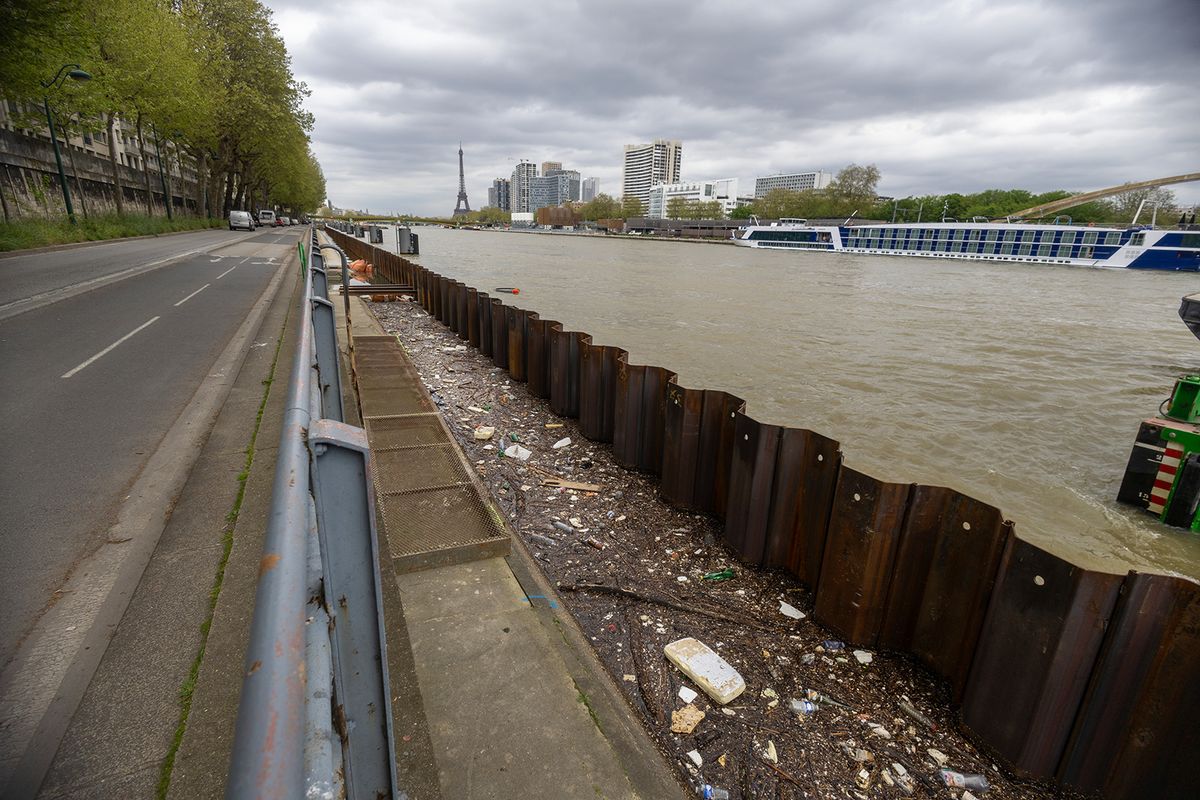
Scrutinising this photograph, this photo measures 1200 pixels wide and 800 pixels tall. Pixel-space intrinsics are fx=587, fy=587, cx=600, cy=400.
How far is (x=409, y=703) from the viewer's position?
268cm

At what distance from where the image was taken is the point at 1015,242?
7844cm

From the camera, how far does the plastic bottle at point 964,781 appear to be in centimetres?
283

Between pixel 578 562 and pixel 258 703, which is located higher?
pixel 258 703

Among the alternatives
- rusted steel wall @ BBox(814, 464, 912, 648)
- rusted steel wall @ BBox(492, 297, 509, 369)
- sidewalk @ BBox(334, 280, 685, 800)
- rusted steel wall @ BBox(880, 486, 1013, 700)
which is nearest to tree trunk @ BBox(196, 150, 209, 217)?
rusted steel wall @ BBox(492, 297, 509, 369)

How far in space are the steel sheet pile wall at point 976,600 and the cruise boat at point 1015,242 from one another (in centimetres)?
8893

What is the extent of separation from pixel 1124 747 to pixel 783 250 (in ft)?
343

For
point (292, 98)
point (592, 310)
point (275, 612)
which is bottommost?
point (592, 310)

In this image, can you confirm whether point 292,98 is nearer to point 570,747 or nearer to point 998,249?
point 570,747

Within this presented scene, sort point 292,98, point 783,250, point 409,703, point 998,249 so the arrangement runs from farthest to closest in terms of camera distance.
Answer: point 783,250, point 998,249, point 292,98, point 409,703

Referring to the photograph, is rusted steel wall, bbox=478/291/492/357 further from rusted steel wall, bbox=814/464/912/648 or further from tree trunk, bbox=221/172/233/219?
tree trunk, bbox=221/172/233/219

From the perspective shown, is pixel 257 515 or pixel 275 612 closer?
pixel 275 612

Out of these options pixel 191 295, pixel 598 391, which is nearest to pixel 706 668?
pixel 598 391

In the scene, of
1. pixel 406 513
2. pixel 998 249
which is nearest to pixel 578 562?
pixel 406 513

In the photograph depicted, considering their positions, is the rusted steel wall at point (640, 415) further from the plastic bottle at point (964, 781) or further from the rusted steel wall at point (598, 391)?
the plastic bottle at point (964, 781)
